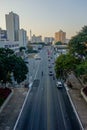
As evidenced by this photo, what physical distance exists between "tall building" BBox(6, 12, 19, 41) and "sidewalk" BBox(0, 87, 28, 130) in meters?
141

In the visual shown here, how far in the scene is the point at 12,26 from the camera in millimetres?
181750

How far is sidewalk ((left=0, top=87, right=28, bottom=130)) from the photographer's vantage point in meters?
25.9

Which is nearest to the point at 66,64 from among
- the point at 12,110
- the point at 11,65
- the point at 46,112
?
the point at 11,65

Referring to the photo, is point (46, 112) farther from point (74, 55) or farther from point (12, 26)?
point (12, 26)

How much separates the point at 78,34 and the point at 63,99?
1468cm

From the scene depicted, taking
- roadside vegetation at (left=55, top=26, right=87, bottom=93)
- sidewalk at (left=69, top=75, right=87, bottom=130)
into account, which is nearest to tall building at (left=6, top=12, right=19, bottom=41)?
roadside vegetation at (left=55, top=26, right=87, bottom=93)

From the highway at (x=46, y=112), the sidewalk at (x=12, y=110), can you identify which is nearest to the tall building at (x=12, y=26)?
the highway at (x=46, y=112)

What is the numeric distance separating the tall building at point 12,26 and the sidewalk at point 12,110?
14057cm

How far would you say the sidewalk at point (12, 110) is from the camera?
25944 millimetres

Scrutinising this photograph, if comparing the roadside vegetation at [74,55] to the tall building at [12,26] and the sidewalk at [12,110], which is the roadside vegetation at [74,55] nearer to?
the sidewalk at [12,110]

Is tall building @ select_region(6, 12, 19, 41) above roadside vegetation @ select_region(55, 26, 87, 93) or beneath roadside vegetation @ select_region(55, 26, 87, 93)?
above

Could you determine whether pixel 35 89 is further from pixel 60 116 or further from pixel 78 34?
pixel 60 116

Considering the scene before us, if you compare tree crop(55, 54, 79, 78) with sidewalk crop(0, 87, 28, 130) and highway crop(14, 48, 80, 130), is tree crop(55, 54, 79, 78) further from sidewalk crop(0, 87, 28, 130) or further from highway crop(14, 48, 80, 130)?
sidewalk crop(0, 87, 28, 130)

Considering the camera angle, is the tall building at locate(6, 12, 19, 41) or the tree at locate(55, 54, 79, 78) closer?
the tree at locate(55, 54, 79, 78)
